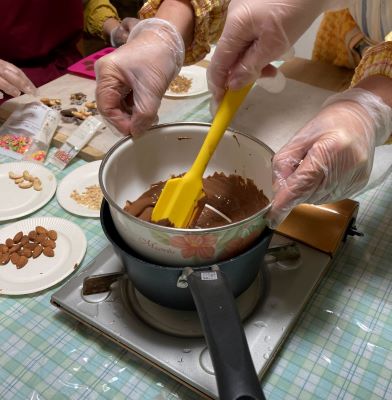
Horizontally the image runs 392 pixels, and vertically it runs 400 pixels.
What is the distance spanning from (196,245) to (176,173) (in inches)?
9.6

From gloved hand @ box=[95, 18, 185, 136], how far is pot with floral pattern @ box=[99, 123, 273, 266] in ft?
0.15

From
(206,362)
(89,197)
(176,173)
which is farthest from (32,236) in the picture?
(206,362)

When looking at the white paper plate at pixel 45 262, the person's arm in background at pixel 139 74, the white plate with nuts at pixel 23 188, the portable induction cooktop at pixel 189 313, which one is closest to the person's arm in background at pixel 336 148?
the portable induction cooktop at pixel 189 313

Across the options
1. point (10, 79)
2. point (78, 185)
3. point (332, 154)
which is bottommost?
point (78, 185)

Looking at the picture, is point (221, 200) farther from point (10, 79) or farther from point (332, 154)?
point (10, 79)

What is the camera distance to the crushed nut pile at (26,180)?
2.55 feet

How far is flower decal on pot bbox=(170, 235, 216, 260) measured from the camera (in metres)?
0.42

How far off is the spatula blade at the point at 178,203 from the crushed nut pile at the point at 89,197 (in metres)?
0.23

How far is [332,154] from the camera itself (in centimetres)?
46

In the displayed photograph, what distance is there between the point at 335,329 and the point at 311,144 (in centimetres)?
25

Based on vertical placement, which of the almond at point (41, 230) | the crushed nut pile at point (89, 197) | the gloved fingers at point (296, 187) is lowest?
the crushed nut pile at point (89, 197)

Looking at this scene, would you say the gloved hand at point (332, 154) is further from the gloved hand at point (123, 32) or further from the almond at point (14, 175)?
the gloved hand at point (123, 32)

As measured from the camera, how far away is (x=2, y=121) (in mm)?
1016

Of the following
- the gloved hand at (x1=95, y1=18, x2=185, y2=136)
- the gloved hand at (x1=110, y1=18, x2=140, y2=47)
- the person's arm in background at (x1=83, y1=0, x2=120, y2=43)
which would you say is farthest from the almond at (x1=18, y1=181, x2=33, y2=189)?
the person's arm in background at (x1=83, y1=0, x2=120, y2=43)
